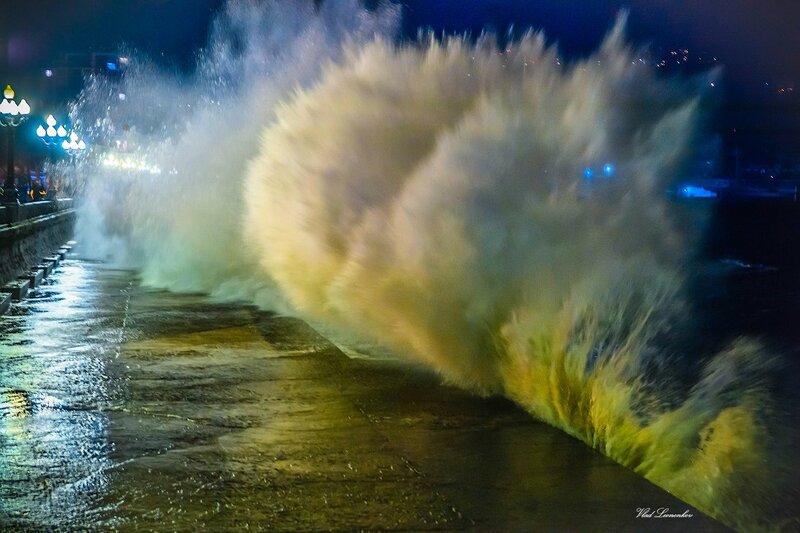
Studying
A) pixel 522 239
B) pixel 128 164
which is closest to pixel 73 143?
pixel 128 164

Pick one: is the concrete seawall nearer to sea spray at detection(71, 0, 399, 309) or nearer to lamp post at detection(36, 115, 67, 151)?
sea spray at detection(71, 0, 399, 309)

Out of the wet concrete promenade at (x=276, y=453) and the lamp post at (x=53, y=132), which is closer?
the wet concrete promenade at (x=276, y=453)

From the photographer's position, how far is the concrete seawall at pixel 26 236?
1716 cm

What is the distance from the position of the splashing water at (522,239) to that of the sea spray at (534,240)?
0.06ft

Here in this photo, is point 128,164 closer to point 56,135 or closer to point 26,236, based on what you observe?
point 56,135

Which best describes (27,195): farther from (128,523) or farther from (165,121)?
(128,523)

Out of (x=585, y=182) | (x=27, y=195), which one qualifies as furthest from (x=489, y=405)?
(x=27, y=195)

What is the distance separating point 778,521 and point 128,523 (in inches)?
149

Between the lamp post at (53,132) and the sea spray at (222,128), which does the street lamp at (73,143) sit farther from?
the sea spray at (222,128)

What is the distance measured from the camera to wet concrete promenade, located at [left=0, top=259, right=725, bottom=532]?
18.2 ft

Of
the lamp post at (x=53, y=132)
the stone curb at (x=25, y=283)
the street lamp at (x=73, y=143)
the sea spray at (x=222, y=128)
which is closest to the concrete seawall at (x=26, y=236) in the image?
the stone curb at (x=25, y=283)

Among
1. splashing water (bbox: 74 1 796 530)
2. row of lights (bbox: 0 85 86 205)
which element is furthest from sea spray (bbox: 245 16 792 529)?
row of lights (bbox: 0 85 86 205)

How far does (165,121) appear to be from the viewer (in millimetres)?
26781

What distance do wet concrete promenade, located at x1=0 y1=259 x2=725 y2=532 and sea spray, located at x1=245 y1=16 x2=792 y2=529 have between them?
50 centimetres
